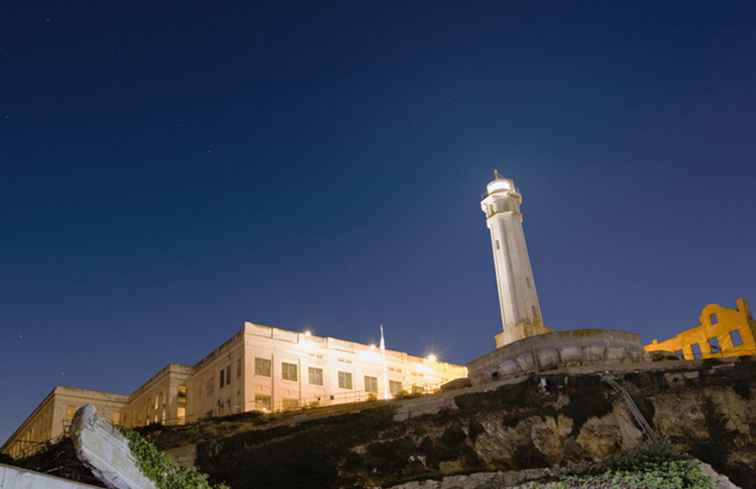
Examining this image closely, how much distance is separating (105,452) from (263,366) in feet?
140

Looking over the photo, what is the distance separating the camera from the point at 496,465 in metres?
34.4

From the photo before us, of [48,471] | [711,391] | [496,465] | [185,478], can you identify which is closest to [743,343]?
[711,391]

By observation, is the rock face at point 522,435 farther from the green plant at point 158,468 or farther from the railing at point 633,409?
the green plant at point 158,468

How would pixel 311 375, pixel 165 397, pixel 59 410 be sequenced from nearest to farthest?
pixel 311 375 < pixel 165 397 < pixel 59 410

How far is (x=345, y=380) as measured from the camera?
62750 mm

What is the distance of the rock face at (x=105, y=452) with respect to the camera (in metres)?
15.4

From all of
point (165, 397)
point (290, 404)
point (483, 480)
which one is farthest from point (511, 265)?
point (165, 397)

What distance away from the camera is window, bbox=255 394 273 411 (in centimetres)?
5600

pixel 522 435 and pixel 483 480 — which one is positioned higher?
pixel 522 435

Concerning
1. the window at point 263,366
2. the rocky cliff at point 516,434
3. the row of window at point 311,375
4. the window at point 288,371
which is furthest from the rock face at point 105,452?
the window at point 288,371

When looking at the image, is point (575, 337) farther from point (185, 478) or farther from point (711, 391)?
point (185, 478)

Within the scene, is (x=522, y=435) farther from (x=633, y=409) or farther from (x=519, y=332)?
(x=519, y=332)

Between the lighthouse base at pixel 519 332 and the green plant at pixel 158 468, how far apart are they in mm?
42055

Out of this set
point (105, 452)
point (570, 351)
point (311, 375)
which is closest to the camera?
point (105, 452)
